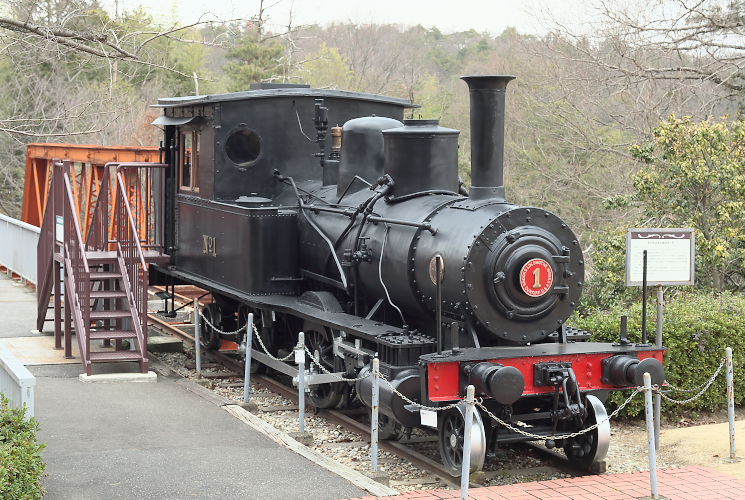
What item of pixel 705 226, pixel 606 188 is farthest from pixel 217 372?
pixel 606 188

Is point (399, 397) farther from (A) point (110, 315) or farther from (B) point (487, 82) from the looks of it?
(A) point (110, 315)

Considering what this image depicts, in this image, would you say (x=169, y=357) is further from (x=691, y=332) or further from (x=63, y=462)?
(x=691, y=332)

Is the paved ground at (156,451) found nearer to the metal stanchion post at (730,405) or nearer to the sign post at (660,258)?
the sign post at (660,258)

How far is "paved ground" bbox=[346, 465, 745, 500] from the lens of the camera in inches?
286

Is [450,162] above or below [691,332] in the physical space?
above

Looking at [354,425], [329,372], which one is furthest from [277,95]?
[354,425]

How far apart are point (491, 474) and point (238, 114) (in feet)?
17.5

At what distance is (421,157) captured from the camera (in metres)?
9.34

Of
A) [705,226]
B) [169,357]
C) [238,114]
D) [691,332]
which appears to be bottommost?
[169,357]

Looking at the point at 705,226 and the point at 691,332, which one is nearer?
the point at 691,332

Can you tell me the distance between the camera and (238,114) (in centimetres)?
1148

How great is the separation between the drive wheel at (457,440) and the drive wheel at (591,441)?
101cm

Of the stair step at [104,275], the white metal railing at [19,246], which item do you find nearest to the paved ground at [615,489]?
the stair step at [104,275]

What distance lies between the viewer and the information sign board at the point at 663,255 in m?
9.28
